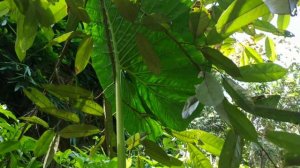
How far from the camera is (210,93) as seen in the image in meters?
0.35

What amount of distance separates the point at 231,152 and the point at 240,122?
40mm

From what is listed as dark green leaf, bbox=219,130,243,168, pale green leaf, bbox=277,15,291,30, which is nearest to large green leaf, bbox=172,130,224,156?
dark green leaf, bbox=219,130,243,168

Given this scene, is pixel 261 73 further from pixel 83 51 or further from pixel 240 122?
pixel 83 51

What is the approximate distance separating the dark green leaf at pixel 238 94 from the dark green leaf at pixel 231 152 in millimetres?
48

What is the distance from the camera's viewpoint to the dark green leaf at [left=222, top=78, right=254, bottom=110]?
14.6 inches

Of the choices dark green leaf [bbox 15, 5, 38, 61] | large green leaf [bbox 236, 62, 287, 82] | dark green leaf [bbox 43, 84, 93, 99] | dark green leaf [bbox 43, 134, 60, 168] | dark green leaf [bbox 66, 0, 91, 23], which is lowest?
dark green leaf [bbox 43, 134, 60, 168]

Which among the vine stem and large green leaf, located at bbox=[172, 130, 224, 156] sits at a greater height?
large green leaf, located at bbox=[172, 130, 224, 156]

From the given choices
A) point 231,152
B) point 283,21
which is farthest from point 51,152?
point 283,21

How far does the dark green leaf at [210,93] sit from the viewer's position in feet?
1.09

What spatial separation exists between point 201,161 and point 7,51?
6.03 feet

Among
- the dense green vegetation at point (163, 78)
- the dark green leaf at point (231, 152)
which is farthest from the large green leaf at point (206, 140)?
the dark green leaf at point (231, 152)

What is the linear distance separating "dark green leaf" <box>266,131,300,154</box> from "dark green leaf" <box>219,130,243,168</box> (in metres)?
0.03

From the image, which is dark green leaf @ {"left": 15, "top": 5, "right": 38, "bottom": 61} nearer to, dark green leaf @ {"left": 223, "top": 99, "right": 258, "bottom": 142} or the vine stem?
the vine stem

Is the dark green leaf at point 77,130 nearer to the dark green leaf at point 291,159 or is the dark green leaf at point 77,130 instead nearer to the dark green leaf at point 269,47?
the dark green leaf at point 291,159
